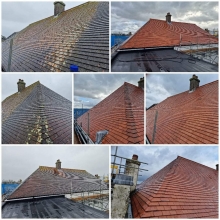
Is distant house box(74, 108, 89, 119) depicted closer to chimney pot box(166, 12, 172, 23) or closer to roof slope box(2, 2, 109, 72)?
roof slope box(2, 2, 109, 72)

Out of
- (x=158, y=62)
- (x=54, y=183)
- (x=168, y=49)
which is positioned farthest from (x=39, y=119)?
(x=168, y=49)

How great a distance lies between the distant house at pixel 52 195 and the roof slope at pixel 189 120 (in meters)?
0.99

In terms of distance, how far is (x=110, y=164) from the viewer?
256 centimetres

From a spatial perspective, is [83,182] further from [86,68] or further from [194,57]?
[194,57]

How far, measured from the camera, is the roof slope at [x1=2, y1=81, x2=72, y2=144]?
2.51 meters

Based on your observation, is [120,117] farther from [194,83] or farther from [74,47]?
[194,83]

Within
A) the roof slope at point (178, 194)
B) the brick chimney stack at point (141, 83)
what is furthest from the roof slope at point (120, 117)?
the roof slope at point (178, 194)

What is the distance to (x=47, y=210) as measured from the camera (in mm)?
2691

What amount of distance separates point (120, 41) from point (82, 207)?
2.15 meters

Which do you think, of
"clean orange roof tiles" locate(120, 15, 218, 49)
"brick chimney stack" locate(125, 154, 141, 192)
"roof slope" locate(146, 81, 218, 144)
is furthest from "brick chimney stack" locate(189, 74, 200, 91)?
"brick chimney stack" locate(125, 154, 141, 192)

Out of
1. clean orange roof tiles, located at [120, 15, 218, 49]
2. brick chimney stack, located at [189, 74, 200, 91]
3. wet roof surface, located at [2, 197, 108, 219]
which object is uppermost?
clean orange roof tiles, located at [120, 15, 218, 49]

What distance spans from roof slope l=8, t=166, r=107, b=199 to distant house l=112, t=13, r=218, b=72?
61.3 inches

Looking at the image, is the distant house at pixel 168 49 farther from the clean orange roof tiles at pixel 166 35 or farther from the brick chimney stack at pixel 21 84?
the brick chimney stack at pixel 21 84

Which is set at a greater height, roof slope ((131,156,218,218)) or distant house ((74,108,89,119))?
distant house ((74,108,89,119))
